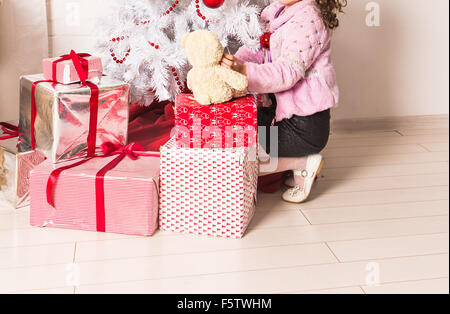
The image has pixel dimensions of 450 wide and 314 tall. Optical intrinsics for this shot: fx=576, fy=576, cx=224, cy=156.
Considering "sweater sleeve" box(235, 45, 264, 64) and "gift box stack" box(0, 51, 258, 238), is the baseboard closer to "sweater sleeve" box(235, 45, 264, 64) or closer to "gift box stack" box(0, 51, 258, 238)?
"sweater sleeve" box(235, 45, 264, 64)

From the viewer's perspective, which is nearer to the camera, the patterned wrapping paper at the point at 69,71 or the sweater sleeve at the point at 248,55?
the patterned wrapping paper at the point at 69,71

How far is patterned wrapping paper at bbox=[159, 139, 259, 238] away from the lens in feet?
4.74

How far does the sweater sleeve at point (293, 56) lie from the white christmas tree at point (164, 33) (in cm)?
18

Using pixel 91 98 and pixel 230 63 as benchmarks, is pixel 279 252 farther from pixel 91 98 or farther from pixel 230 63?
pixel 91 98

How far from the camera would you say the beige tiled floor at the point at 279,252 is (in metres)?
1.27

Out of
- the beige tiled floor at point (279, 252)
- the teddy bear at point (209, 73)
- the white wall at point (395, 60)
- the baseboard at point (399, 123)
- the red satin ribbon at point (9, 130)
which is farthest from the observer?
the baseboard at point (399, 123)

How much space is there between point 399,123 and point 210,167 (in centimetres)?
121

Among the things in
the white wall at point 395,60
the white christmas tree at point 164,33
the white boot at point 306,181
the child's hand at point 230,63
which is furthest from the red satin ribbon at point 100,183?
the white wall at point 395,60

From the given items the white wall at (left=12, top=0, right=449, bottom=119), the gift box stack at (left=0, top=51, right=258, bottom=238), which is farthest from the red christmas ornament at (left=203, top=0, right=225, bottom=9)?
the white wall at (left=12, top=0, right=449, bottom=119)

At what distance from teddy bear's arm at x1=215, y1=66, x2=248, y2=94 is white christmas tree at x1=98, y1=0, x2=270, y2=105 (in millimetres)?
312

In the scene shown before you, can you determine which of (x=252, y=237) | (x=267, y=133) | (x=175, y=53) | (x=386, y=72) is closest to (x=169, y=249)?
(x=252, y=237)

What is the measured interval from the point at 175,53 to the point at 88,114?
339 mm

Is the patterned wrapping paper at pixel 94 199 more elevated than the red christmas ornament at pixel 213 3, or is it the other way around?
the red christmas ornament at pixel 213 3

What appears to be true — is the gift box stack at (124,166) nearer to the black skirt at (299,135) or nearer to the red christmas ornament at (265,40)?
the black skirt at (299,135)
